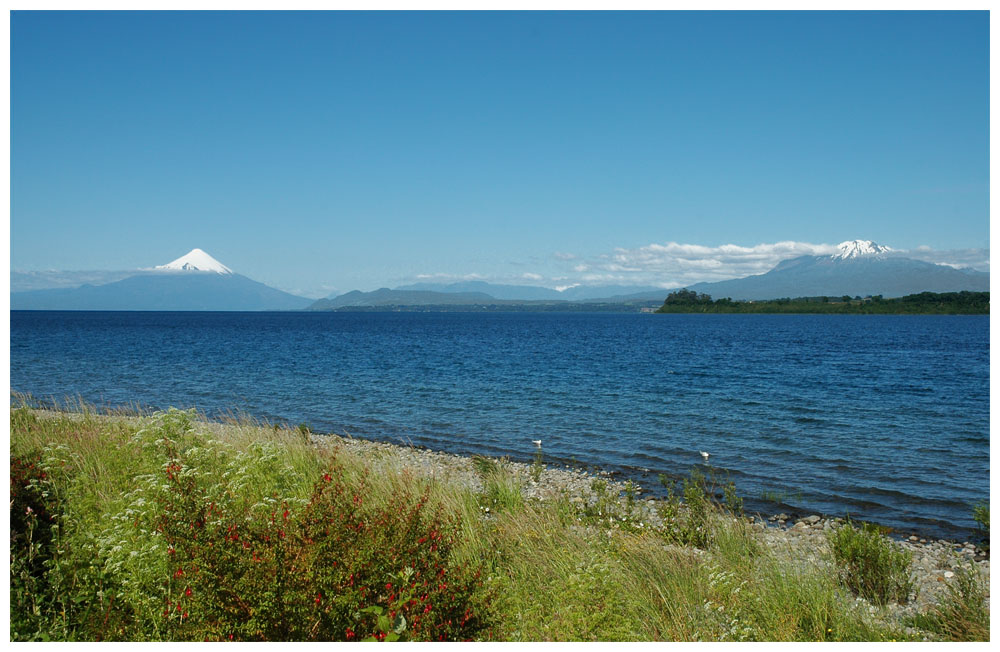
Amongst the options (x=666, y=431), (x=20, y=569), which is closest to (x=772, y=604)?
(x=20, y=569)

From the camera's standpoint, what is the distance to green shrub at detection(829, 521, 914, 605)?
8516 mm

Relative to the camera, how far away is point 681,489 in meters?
15.8

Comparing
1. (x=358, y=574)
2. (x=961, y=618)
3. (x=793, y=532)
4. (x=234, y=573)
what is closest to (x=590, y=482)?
(x=793, y=532)

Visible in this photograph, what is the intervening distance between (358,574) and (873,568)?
718 cm

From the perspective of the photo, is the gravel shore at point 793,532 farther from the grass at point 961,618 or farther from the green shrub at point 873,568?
the grass at point 961,618

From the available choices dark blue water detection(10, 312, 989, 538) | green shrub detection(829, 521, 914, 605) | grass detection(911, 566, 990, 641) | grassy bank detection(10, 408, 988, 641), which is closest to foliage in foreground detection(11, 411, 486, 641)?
grassy bank detection(10, 408, 988, 641)

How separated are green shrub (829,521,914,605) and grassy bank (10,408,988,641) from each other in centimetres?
4

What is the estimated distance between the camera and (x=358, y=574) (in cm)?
505

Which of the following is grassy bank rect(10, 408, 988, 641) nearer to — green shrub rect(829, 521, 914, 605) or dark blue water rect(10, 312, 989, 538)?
green shrub rect(829, 521, 914, 605)

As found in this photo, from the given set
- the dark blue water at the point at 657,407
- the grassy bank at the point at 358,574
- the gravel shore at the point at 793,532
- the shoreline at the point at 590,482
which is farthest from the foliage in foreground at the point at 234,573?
the dark blue water at the point at 657,407

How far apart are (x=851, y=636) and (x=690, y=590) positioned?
4.89ft

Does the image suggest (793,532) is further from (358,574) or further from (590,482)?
(358,574)

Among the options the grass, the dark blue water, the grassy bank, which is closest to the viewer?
the grassy bank

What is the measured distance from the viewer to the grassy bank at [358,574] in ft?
16.2
